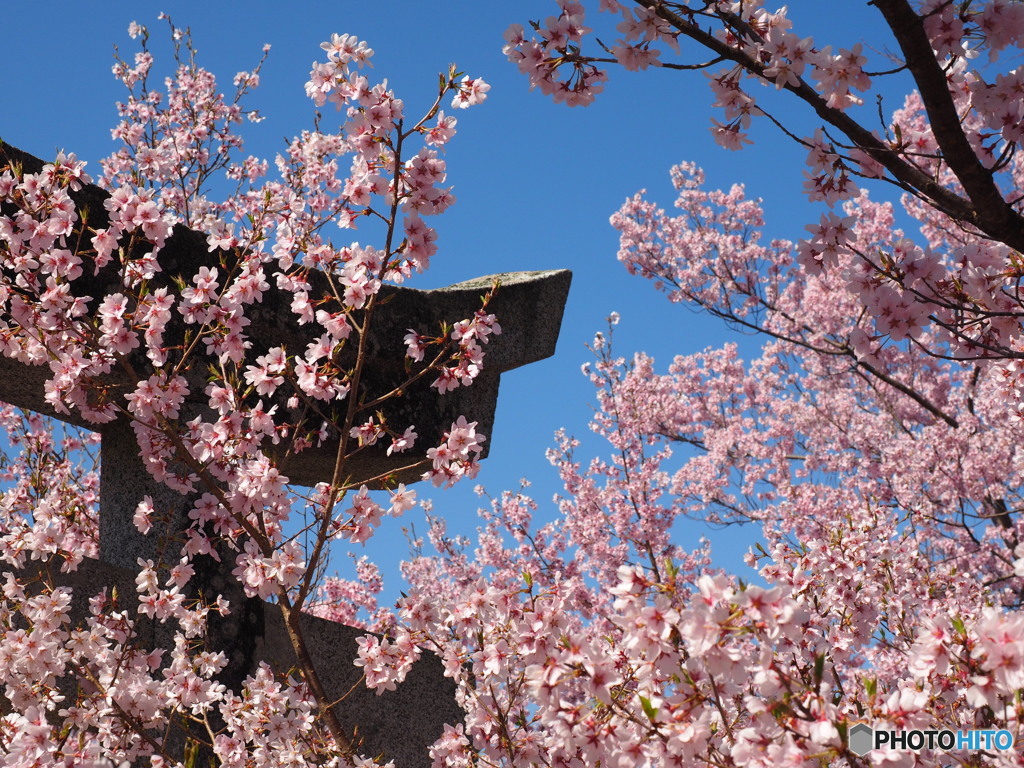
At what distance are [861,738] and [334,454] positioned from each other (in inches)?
128

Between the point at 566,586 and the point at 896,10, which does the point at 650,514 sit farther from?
the point at 896,10

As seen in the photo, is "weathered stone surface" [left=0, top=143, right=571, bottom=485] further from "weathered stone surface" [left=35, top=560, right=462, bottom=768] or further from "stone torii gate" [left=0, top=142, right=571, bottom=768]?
"weathered stone surface" [left=35, top=560, right=462, bottom=768]

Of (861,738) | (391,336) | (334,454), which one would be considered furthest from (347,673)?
(861,738)

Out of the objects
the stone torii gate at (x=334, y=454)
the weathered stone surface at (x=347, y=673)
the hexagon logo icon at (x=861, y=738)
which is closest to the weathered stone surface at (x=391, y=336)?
the stone torii gate at (x=334, y=454)

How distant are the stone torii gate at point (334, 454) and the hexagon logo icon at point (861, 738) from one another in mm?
2650

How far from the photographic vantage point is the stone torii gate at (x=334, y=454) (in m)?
4.11

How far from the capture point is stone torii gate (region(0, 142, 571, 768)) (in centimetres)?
411

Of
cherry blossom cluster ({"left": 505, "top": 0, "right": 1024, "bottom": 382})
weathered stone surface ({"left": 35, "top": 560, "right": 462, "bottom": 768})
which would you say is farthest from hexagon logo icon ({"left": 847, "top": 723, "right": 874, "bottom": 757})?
weathered stone surface ({"left": 35, "top": 560, "right": 462, "bottom": 768})

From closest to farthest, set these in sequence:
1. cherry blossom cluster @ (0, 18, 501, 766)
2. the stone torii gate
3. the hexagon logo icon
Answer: the hexagon logo icon
cherry blossom cluster @ (0, 18, 501, 766)
the stone torii gate

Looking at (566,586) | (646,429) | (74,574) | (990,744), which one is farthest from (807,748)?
(646,429)

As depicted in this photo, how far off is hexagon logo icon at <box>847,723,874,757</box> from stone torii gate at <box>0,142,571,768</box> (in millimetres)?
2650

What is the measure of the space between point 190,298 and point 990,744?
125 inches

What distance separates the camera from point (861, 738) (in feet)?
6.31

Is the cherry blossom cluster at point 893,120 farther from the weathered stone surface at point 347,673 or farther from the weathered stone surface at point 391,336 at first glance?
the weathered stone surface at point 347,673
